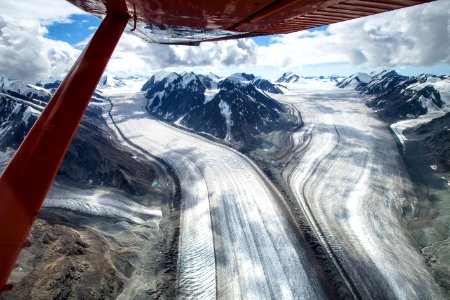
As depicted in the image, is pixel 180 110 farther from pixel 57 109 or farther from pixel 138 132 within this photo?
pixel 57 109

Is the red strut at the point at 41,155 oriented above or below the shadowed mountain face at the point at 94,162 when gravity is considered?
above

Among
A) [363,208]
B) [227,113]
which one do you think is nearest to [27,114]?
[227,113]

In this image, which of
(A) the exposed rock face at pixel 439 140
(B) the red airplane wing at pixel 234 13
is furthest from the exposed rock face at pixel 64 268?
(A) the exposed rock face at pixel 439 140

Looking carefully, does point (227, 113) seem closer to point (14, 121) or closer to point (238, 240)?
point (14, 121)

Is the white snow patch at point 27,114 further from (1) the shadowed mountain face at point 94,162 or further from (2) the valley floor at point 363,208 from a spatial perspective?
(2) the valley floor at point 363,208

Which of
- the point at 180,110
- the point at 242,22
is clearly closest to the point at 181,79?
the point at 180,110
